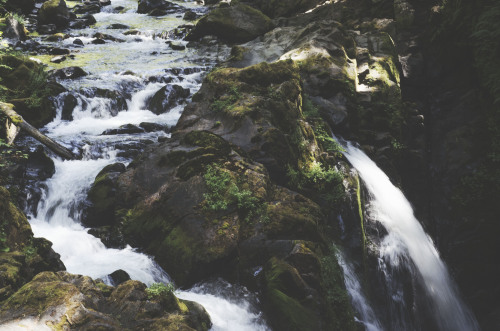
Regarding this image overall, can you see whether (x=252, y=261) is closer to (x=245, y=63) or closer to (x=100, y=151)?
(x=100, y=151)

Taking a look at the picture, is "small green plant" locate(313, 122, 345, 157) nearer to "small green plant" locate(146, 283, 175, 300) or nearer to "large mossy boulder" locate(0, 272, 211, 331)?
"large mossy boulder" locate(0, 272, 211, 331)

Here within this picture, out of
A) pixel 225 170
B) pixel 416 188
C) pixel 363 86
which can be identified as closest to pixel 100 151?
pixel 225 170

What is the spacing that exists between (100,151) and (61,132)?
2329mm

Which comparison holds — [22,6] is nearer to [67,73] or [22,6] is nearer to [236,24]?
[67,73]

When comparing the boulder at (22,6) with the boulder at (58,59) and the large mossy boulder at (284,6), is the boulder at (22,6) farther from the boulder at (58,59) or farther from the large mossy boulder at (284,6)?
the large mossy boulder at (284,6)

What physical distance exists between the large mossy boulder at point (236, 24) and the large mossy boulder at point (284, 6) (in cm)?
201

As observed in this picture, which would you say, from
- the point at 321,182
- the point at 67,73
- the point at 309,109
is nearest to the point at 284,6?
the point at 67,73

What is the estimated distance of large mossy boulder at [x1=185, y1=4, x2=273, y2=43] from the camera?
70.3 ft

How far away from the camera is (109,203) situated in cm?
754

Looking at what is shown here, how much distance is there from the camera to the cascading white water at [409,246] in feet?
26.2

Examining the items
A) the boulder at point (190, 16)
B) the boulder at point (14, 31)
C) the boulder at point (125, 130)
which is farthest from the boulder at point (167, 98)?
the boulder at point (190, 16)

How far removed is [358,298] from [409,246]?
2406 mm

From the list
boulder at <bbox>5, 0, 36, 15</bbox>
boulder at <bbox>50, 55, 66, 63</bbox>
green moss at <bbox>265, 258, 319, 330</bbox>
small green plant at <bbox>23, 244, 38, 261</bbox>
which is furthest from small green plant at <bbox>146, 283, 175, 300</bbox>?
boulder at <bbox>5, 0, 36, 15</bbox>

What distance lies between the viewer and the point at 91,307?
381 cm
